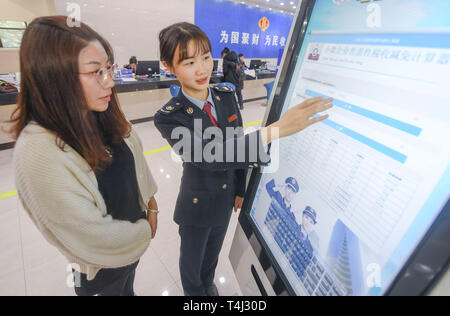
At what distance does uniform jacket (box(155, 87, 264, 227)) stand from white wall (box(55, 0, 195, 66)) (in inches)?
203

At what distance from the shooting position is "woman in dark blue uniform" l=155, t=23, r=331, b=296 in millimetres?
818

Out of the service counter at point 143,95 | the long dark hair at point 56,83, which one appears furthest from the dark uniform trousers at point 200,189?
the service counter at point 143,95

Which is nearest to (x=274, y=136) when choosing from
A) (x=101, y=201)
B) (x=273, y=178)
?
(x=273, y=178)

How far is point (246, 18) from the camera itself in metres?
7.81

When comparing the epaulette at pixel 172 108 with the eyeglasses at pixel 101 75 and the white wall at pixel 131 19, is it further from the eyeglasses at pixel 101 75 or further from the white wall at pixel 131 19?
the white wall at pixel 131 19

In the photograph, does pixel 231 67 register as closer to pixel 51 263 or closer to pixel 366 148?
pixel 51 263

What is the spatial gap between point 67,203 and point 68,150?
20 centimetres

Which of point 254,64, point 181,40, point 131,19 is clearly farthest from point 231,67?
point 181,40

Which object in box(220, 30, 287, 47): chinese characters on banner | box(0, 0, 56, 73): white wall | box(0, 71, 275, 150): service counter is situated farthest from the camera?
box(220, 30, 287, 47): chinese characters on banner

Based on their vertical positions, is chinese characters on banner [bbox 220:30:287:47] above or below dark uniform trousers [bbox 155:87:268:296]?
above

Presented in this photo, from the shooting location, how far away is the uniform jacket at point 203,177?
1.02 metres

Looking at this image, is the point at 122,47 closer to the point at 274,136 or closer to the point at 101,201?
the point at 101,201

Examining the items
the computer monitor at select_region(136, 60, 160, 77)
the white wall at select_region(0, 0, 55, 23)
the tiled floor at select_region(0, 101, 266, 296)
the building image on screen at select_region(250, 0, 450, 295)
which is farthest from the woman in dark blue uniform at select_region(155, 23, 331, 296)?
the white wall at select_region(0, 0, 55, 23)

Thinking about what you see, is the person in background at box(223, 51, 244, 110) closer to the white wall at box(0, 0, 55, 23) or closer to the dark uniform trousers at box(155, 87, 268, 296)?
the white wall at box(0, 0, 55, 23)
